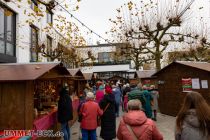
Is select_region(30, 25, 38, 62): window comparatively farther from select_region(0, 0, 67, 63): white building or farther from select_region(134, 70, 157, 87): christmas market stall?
select_region(134, 70, 157, 87): christmas market stall

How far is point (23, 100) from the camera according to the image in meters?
6.60

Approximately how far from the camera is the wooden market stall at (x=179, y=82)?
10.9 meters

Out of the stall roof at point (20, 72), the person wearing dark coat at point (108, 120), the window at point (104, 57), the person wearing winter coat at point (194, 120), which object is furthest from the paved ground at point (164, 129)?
the window at point (104, 57)

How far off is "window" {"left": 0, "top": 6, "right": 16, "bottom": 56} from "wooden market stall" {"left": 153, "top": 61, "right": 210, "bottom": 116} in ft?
32.5

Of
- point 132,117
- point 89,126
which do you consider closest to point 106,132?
point 89,126

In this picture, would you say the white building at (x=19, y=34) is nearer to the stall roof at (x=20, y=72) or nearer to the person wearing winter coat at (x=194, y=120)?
the stall roof at (x=20, y=72)

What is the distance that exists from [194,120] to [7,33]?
14.8m

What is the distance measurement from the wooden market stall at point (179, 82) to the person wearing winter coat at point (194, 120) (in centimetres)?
779

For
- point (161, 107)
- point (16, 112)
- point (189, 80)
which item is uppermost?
point (189, 80)

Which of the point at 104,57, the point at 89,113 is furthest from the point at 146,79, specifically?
the point at 104,57

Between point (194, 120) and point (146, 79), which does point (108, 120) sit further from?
point (146, 79)

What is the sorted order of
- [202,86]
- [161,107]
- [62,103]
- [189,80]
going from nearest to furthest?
[62,103] < [202,86] < [189,80] < [161,107]

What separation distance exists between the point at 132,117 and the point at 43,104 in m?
7.16

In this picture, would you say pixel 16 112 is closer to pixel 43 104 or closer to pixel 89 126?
pixel 89 126
